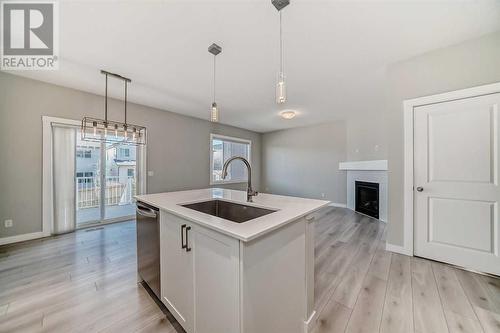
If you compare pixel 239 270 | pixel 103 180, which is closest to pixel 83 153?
pixel 103 180

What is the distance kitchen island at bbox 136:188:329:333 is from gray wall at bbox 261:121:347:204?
15.4ft

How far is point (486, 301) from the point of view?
1.64 meters

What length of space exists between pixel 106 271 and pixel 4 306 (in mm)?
717

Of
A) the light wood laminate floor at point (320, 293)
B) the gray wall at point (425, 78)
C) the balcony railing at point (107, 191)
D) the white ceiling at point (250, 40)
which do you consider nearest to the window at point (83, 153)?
the balcony railing at point (107, 191)

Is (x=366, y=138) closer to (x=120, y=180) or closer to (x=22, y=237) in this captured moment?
(x=120, y=180)

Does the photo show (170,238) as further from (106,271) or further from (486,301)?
(486,301)

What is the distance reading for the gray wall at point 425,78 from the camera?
6.64 feet

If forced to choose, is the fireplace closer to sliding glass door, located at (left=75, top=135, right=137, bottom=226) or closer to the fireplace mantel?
the fireplace mantel

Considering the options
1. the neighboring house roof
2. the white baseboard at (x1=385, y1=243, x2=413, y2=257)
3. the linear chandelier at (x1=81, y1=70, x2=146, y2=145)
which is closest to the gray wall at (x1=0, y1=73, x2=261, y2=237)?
the neighboring house roof

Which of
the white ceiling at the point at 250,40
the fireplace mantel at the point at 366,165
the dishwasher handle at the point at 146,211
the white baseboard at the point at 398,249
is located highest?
the white ceiling at the point at 250,40

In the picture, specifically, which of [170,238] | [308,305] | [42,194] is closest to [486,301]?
[308,305]

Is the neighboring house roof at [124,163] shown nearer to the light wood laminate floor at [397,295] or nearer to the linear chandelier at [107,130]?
the linear chandelier at [107,130]

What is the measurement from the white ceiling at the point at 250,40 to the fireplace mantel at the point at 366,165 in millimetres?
1578

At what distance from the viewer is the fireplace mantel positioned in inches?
164
